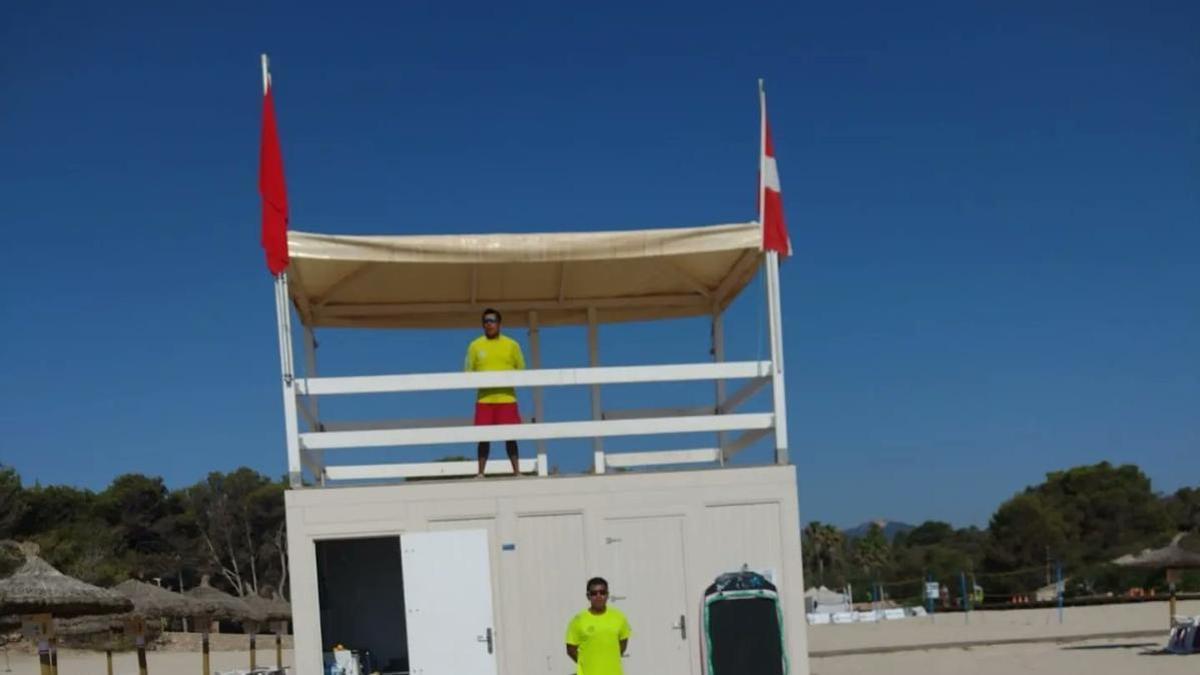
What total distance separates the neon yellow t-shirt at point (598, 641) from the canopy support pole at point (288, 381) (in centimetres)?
276

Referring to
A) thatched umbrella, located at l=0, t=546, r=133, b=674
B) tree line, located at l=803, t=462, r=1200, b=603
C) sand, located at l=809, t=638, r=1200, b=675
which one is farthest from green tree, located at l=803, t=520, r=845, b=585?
thatched umbrella, located at l=0, t=546, r=133, b=674

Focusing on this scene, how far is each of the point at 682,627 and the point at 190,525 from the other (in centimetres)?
5343

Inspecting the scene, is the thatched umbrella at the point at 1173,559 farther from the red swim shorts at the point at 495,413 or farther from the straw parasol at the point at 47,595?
the straw parasol at the point at 47,595

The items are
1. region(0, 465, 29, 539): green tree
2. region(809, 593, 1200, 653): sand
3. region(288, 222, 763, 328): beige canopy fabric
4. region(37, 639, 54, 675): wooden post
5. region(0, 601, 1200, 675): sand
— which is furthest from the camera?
region(0, 465, 29, 539): green tree

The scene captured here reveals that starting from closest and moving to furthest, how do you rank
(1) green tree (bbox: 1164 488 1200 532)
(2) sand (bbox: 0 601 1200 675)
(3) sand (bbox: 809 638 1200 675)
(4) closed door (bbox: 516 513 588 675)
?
(4) closed door (bbox: 516 513 588 675)
(3) sand (bbox: 809 638 1200 675)
(2) sand (bbox: 0 601 1200 675)
(1) green tree (bbox: 1164 488 1200 532)

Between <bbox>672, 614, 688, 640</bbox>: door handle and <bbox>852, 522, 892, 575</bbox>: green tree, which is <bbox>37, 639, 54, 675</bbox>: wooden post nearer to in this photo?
<bbox>672, 614, 688, 640</bbox>: door handle

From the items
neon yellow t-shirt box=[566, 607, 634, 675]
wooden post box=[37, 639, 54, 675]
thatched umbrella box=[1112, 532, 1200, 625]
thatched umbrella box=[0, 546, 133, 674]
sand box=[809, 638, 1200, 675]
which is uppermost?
neon yellow t-shirt box=[566, 607, 634, 675]

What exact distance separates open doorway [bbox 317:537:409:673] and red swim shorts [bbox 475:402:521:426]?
2657mm

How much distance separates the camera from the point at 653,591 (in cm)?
1024

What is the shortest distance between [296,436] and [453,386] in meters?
1.37

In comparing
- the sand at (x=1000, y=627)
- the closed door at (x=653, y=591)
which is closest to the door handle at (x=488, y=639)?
the closed door at (x=653, y=591)

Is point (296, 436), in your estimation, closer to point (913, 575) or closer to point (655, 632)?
point (655, 632)

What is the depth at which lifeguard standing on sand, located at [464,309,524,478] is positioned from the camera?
36.7 ft

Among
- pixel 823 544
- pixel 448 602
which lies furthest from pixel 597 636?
pixel 823 544
